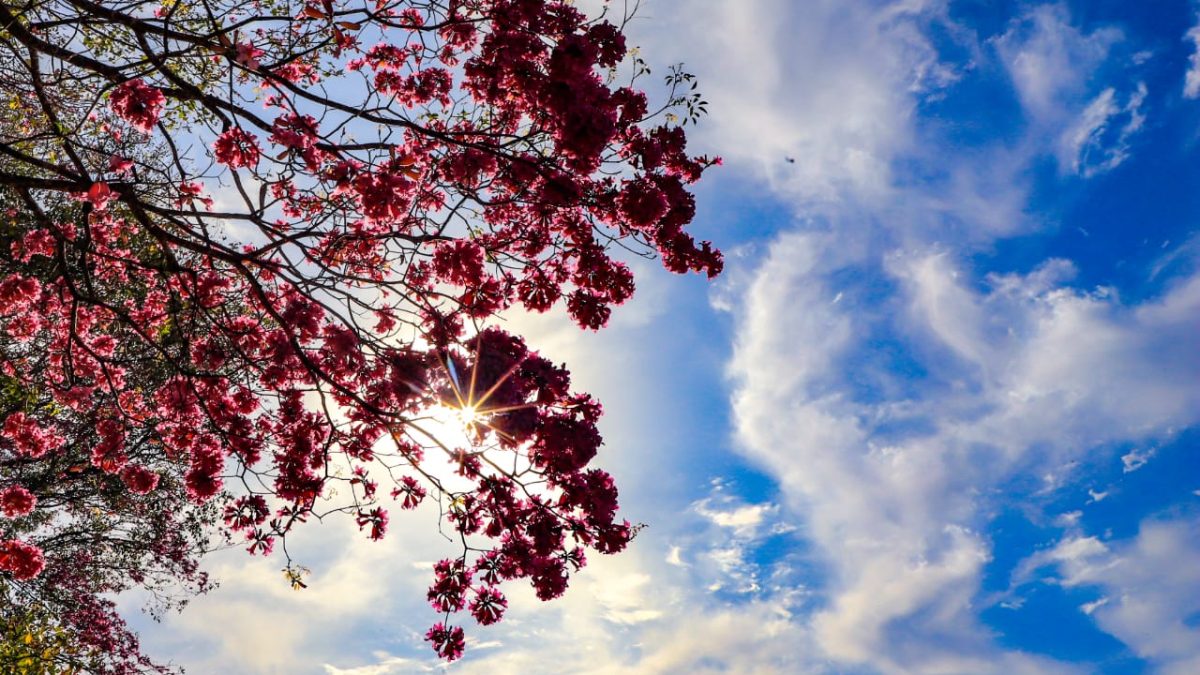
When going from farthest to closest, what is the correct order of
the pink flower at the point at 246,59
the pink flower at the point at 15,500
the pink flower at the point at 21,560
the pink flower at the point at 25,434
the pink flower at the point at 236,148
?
the pink flower at the point at 25,434, the pink flower at the point at 15,500, the pink flower at the point at 21,560, the pink flower at the point at 236,148, the pink flower at the point at 246,59

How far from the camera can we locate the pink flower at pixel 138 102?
580cm

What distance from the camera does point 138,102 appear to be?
5840 mm

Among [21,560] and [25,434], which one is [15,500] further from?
[25,434]

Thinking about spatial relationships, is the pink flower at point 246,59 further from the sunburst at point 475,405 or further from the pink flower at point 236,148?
the sunburst at point 475,405

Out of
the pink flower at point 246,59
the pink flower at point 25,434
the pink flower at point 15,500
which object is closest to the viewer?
the pink flower at point 246,59

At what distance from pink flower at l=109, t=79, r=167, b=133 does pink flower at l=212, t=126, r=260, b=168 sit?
0.52 meters

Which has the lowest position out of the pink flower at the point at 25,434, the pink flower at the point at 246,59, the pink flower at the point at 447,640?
the pink flower at the point at 447,640

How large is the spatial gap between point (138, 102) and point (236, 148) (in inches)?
30.7

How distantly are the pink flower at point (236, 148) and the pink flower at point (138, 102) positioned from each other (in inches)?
20.5

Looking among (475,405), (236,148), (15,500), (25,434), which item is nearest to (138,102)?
(236,148)

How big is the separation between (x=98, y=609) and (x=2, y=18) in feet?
41.5

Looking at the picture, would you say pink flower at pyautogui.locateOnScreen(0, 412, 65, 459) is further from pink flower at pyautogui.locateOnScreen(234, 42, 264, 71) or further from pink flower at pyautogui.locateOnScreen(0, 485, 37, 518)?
pink flower at pyautogui.locateOnScreen(234, 42, 264, 71)

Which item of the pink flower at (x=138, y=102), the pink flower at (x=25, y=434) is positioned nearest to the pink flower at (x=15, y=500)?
the pink flower at (x=25, y=434)

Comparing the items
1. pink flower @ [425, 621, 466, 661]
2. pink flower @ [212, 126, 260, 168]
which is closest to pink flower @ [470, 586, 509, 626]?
pink flower @ [425, 621, 466, 661]
